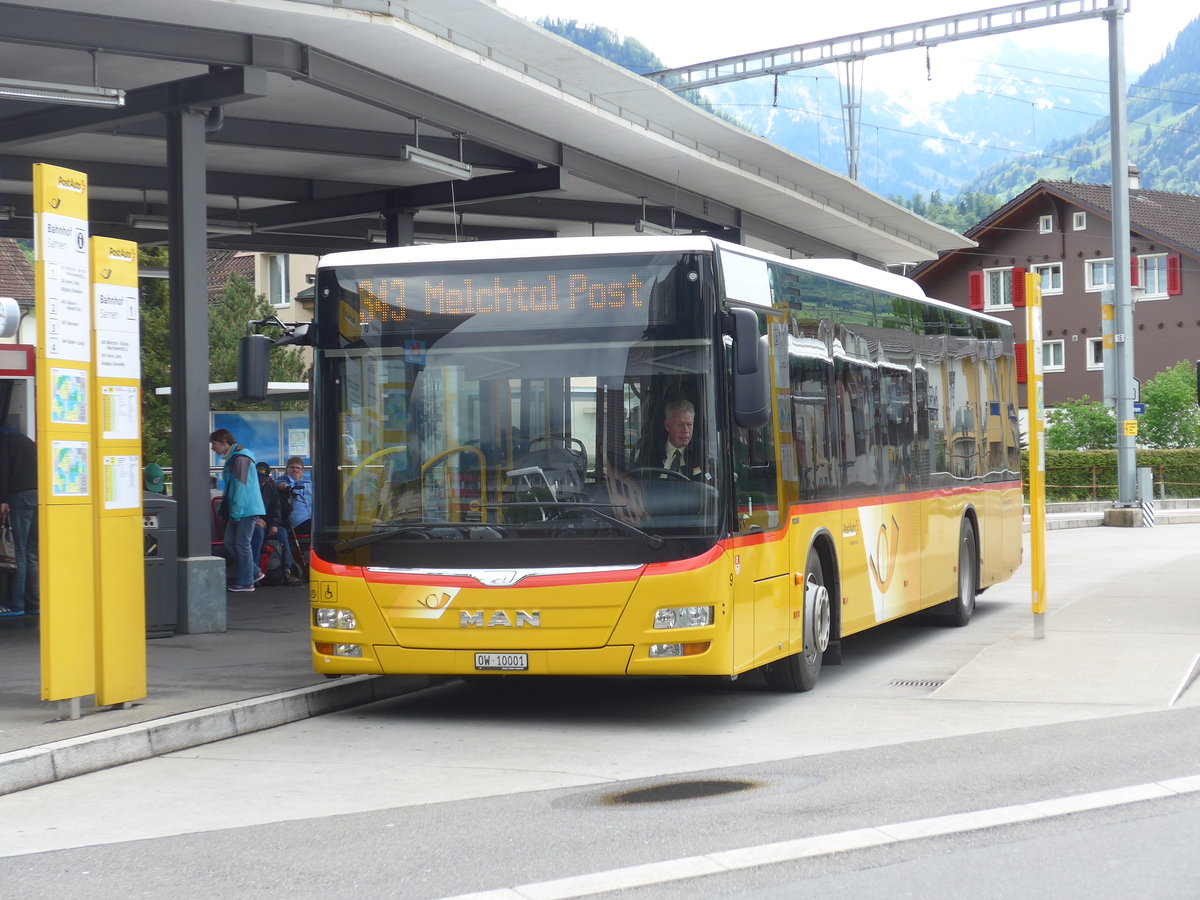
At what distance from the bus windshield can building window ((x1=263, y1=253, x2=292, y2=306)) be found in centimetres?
5147

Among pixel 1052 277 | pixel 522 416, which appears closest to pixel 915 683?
pixel 522 416

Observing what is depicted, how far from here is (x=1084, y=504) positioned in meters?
43.2

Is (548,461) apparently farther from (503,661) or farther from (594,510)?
(503,661)

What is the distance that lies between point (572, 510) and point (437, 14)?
6.68 m

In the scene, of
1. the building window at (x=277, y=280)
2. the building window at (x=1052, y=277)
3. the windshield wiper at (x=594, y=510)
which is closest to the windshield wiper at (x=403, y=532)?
the windshield wiper at (x=594, y=510)

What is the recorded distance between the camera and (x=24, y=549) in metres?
15.4

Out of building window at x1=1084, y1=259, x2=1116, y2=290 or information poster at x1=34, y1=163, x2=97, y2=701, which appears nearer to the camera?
information poster at x1=34, y1=163, x2=97, y2=701

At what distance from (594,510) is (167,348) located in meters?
35.4

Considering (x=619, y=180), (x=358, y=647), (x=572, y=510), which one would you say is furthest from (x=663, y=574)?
(x=619, y=180)

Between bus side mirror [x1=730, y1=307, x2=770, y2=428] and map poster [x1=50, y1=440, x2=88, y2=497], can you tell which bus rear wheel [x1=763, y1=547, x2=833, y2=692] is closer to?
bus side mirror [x1=730, y1=307, x2=770, y2=428]

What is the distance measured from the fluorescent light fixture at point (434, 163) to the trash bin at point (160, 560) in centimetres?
423

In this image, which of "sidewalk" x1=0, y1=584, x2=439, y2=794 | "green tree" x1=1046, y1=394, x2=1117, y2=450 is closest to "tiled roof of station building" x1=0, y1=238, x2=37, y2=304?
"green tree" x1=1046, y1=394, x2=1117, y2=450

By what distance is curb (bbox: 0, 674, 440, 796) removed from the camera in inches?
323

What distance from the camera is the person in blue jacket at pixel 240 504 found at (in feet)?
57.4
